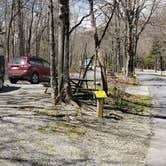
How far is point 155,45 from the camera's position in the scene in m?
105

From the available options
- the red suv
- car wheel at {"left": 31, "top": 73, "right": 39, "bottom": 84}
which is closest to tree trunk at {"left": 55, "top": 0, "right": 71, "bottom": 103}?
the red suv

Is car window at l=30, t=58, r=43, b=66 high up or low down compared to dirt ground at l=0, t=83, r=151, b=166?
up

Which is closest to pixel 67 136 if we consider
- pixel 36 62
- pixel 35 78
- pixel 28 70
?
pixel 28 70

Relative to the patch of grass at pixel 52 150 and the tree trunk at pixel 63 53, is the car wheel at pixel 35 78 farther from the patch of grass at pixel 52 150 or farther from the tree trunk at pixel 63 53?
the patch of grass at pixel 52 150

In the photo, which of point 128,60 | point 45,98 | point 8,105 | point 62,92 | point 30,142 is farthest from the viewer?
point 128,60

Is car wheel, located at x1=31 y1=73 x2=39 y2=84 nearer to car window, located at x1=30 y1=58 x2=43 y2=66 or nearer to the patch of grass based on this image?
car window, located at x1=30 y1=58 x2=43 y2=66

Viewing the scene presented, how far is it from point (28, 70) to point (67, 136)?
674 inches

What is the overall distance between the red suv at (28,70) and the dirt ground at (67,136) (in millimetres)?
11631

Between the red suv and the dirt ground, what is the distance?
11.6 m

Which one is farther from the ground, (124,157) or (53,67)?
(53,67)

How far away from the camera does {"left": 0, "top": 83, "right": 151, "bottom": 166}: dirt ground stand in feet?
27.6

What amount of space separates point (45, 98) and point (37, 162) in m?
8.92

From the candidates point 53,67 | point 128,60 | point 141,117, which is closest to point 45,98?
point 53,67

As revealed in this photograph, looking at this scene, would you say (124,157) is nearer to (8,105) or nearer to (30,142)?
(30,142)
